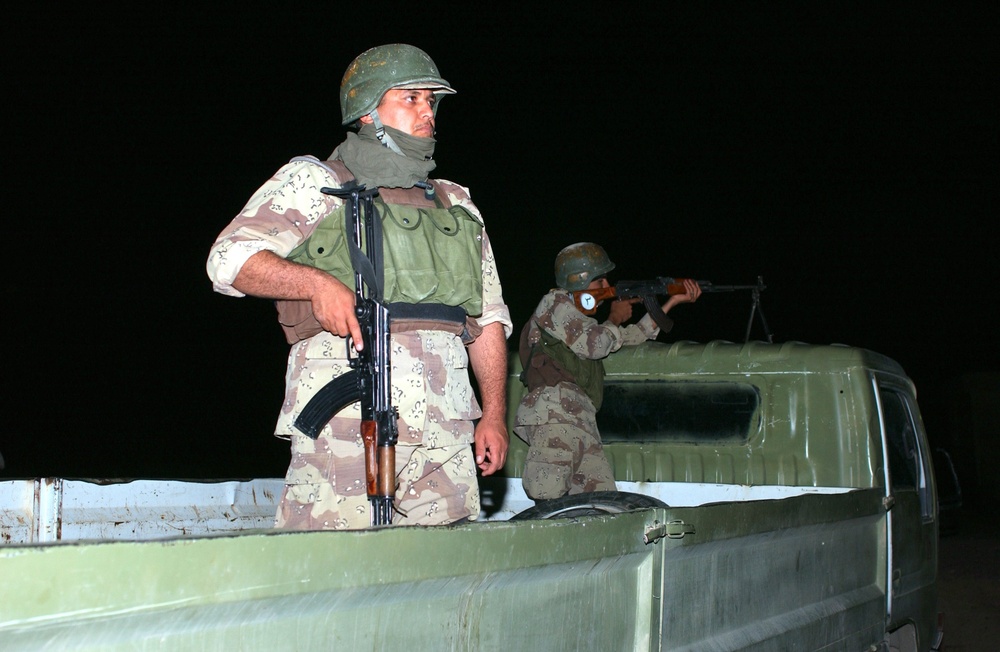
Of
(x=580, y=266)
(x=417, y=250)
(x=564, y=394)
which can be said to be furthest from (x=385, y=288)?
(x=580, y=266)

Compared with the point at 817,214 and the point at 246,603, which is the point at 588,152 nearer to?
the point at 817,214

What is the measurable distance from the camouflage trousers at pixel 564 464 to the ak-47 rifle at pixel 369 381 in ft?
6.72

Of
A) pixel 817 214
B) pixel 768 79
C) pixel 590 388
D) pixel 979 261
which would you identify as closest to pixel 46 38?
pixel 590 388

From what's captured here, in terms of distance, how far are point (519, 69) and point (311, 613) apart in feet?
52.3

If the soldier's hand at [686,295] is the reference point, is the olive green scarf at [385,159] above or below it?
above

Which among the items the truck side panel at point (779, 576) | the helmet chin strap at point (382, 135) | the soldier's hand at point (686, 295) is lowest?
the truck side panel at point (779, 576)

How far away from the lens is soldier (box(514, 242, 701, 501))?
14.6 feet

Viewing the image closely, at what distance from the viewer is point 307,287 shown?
230 centimetres

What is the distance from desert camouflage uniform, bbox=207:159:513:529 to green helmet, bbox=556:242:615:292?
306cm

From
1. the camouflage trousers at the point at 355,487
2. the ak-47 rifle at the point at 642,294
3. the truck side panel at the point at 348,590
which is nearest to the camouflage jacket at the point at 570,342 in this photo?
the ak-47 rifle at the point at 642,294

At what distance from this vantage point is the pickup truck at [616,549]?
1215 millimetres

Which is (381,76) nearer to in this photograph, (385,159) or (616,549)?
(385,159)

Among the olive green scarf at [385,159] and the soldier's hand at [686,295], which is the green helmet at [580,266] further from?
the olive green scarf at [385,159]

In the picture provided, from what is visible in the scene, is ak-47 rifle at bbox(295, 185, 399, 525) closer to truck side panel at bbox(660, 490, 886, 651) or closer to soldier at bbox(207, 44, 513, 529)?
soldier at bbox(207, 44, 513, 529)
